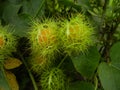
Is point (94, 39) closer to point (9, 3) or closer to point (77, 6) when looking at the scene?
point (77, 6)

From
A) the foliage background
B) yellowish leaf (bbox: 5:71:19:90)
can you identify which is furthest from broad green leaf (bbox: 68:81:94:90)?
yellowish leaf (bbox: 5:71:19:90)

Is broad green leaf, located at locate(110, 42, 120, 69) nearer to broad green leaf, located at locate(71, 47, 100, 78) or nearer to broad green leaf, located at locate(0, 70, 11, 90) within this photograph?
broad green leaf, located at locate(71, 47, 100, 78)

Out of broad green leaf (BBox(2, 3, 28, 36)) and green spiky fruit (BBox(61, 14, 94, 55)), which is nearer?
green spiky fruit (BBox(61, 14, 94, 55))

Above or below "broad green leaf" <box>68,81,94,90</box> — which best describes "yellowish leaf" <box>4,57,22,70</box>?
above

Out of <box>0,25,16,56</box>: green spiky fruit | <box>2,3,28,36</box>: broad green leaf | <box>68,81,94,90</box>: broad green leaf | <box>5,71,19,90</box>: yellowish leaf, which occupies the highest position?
<box>2,3,28,36</box>: broad green leaf

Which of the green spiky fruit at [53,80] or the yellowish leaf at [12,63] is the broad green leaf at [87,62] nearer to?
the green spiky fruit at [53,80]

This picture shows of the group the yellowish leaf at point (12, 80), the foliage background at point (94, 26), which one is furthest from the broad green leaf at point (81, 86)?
the yellowish leaf at point (12, 80)

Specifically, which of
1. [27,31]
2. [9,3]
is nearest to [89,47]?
[27,31]
